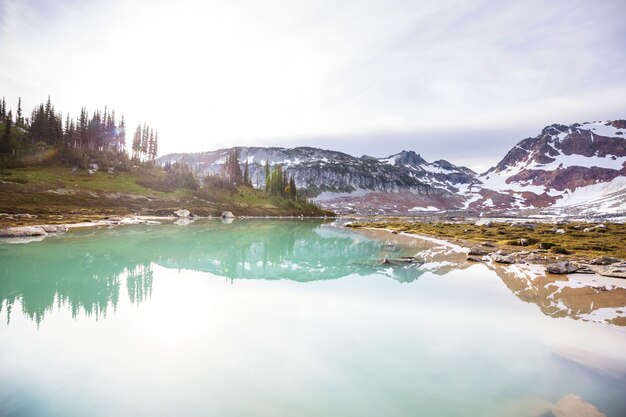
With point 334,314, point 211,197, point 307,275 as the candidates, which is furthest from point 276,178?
point 334,314

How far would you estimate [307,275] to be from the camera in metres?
24.7

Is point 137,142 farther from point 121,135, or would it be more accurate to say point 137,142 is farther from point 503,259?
point 503,259

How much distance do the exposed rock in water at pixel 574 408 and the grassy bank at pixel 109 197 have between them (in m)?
69.2

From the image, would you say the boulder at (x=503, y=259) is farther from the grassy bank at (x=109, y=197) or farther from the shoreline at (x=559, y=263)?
the grassy bank at (x=109, y=197)

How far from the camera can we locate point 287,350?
34.2 feet

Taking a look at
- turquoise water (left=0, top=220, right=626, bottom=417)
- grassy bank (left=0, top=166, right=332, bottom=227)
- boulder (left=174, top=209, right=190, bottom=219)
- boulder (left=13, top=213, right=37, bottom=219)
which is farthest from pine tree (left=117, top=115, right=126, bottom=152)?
turquoise water (left=0, top=220, right=626, bottom=417)

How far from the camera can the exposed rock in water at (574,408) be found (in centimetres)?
720

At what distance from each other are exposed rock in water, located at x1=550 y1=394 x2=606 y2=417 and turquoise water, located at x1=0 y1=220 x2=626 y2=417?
0.90ft

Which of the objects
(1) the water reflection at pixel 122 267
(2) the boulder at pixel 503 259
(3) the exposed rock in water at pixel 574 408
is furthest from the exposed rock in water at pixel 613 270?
(3) the exposed rock in water at pixel 574 408

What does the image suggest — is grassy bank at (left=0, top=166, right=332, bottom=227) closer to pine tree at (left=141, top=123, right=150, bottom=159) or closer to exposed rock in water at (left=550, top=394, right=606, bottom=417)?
pine tree at (left=141, top=123, right=150, bottom=159)

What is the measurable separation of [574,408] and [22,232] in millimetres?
51950

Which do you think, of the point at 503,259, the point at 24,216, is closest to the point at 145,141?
the point at 24,216

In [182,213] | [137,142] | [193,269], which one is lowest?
[193,269]

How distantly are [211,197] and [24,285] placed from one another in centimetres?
11758
